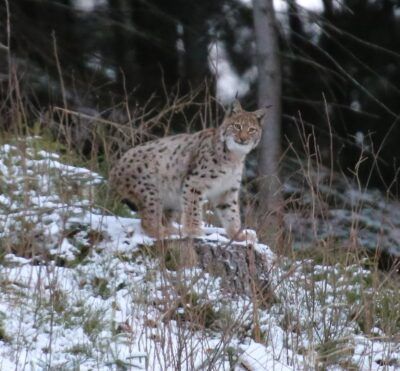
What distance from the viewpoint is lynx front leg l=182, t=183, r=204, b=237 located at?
25.7 ft

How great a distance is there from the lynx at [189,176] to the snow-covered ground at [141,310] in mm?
194

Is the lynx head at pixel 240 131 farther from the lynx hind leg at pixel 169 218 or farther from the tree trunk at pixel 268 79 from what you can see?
the tree trunk at pixel 268 79

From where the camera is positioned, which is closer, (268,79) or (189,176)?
(189,176)

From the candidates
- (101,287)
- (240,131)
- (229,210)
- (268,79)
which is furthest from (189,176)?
(268,79)

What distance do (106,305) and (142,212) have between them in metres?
1.38

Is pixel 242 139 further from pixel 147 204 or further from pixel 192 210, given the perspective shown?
pixel 147 204

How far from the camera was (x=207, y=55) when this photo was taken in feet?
39.6

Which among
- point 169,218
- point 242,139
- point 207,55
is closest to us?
point 242,139

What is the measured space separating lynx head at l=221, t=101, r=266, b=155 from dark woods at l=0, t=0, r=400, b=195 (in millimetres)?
3571

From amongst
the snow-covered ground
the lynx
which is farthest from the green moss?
the lynx

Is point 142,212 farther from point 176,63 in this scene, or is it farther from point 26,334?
point 176,63

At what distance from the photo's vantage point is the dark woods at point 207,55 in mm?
12000

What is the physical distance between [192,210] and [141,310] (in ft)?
5.28

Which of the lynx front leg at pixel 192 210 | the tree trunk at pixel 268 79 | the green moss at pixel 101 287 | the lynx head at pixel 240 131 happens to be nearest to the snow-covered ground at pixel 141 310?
the green moss at pixel 101 287
